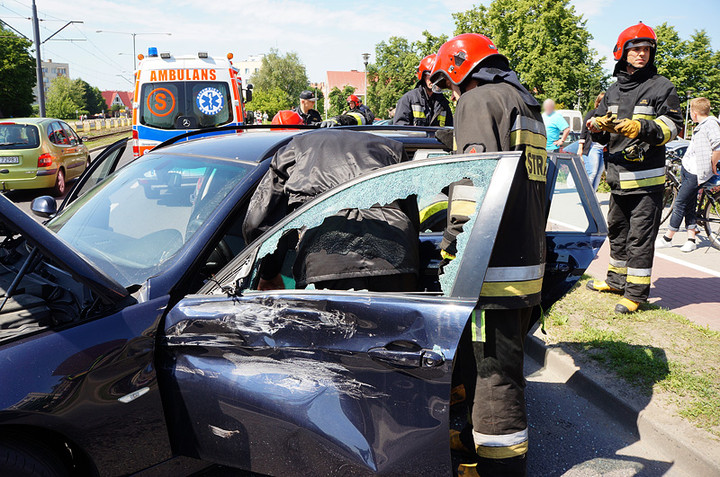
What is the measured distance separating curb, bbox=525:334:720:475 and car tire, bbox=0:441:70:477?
2.77 meters

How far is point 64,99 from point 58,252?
295 ft

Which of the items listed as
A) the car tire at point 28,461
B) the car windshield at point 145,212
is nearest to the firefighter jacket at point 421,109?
the car windshield at point 145,212

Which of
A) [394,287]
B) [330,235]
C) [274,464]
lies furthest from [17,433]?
[394,287]

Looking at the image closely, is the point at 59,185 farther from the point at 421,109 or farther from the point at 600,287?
the point at 600,287

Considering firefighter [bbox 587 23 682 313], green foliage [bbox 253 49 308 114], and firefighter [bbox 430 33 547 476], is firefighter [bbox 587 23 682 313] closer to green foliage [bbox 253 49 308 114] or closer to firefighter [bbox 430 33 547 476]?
firefighter [bbox 430 33 547 476]

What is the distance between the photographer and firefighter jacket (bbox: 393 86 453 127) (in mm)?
7141

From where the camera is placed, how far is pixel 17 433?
1.85 m

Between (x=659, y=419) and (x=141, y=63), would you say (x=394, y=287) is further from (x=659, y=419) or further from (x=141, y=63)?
(x=141, y=63)

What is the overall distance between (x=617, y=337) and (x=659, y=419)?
1.08 metres

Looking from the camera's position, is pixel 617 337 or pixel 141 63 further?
pixel 141 63

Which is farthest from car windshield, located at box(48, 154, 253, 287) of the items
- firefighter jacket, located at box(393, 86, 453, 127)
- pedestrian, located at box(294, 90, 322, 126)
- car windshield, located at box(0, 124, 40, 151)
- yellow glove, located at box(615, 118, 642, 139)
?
car windshield, located at box(0, 124, 40, 151)

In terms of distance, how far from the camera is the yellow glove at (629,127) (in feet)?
13.1

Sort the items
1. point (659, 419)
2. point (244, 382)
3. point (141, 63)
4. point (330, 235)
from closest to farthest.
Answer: point (244, 382)
point (330, 235)
point (659, 419)
point (141, 63)

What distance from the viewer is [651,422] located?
118 inches
